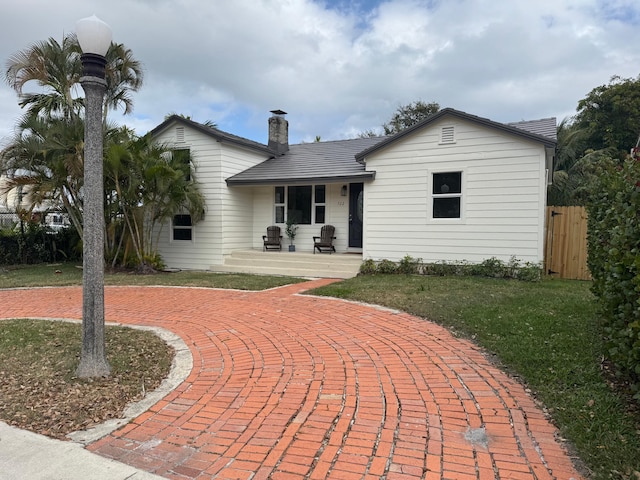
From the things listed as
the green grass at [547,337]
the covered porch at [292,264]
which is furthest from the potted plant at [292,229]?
the green grass at [547,337]

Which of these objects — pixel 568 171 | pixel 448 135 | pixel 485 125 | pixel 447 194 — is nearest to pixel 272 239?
pixel 447 194

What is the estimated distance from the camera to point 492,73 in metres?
20.5

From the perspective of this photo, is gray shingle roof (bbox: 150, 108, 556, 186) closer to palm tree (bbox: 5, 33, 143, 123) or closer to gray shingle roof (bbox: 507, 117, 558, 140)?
gray shingle roof (bbox: 507, 117, 558, 140)

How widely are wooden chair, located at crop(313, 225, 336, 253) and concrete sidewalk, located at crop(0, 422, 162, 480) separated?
10.1 m

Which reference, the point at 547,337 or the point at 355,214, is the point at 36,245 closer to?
the point at 355,214

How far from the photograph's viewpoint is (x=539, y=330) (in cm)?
513

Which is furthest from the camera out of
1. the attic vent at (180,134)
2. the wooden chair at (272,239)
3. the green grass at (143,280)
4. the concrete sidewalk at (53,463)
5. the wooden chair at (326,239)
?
the wooden chair at (272,239)

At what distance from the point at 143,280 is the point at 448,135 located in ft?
28.1

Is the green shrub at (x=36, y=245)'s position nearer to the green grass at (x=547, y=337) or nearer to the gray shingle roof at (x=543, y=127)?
the green grass at (x=547, y=337)

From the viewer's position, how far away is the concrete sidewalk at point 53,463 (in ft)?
7.80

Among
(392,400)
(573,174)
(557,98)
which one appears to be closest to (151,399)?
(392,400)

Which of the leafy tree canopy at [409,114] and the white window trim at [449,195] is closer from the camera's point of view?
the white window trim at [449,195]

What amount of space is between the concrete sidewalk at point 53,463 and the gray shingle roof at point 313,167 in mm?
9522

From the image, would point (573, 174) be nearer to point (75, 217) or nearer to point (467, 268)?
point (467, 268)
